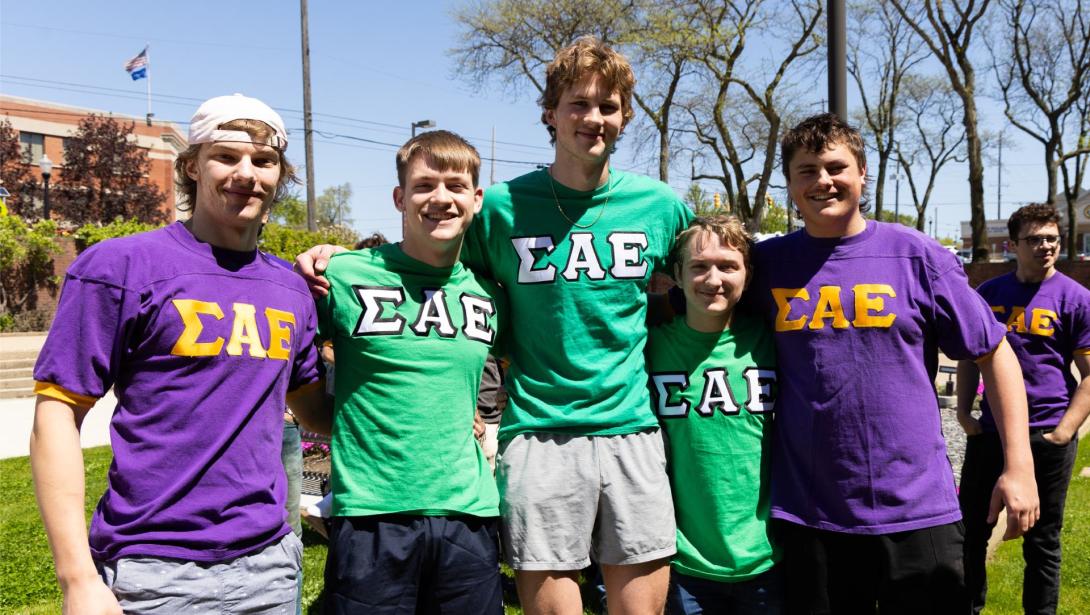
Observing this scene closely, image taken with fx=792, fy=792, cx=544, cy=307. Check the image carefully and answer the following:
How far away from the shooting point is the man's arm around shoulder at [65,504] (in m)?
1.82

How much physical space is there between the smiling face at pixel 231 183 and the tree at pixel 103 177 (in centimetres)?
4113

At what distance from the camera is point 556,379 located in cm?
261

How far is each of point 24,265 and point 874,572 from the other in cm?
2552

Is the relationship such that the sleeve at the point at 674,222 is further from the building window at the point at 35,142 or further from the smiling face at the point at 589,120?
the building window at the point at 35,142

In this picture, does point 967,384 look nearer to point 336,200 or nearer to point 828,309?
point 828,309

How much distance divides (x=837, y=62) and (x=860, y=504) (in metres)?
3.55

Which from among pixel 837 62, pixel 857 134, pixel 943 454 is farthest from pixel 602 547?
pixel 837 62

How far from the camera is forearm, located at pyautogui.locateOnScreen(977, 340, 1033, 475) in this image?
2600 mm

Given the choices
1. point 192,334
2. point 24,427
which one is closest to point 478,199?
point 192,334

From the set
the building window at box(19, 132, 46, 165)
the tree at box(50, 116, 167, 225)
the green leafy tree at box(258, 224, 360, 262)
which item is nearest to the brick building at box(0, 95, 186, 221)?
the building window at box(19, 132, 46, 165)

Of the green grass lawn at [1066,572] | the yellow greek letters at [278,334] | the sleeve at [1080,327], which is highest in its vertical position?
the yellow greek letters at [278,334]

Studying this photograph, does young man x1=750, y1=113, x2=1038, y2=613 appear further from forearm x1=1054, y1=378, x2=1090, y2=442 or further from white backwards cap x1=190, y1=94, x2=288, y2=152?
forearm x1=1054, y1=378, x2=1090, y2=442

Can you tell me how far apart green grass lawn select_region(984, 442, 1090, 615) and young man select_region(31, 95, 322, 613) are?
4.30 m

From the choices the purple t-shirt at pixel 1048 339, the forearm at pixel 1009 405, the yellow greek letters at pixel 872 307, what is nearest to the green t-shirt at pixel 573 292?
the yellow greek letters at pixel 872 307
